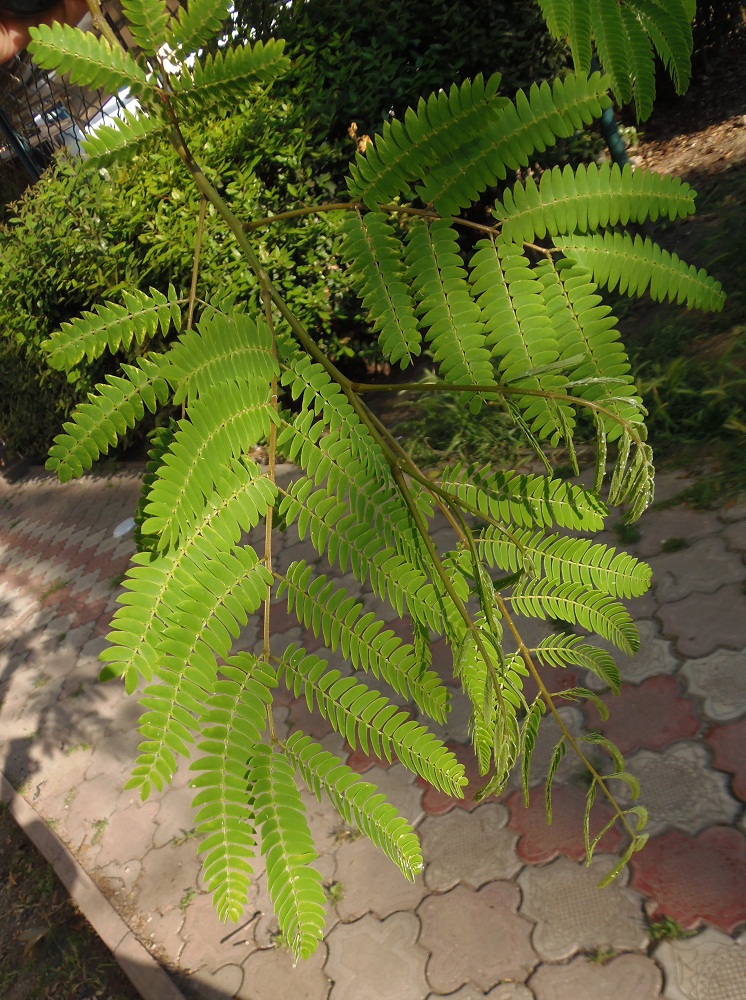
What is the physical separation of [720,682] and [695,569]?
64 cm

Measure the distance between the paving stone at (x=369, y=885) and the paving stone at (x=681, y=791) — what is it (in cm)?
90

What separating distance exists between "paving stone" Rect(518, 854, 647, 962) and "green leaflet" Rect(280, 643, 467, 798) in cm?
169

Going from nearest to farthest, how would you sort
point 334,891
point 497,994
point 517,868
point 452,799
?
point 497,994
point 517,868
point 334,891
point 452,799

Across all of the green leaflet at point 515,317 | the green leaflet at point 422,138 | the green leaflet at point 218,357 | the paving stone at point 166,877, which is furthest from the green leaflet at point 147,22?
the paving stone at point 166,877

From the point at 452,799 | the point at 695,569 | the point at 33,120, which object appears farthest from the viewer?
the point at 33,120

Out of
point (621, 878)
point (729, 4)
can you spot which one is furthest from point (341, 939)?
point (729, 4)

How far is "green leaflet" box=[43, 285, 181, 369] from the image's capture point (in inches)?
40.0

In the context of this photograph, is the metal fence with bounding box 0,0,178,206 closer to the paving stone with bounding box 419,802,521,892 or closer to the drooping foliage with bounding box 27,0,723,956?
the drooping foliage with bounding box 27,0,723,956

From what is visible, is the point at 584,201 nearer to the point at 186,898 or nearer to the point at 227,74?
the point at 227,74

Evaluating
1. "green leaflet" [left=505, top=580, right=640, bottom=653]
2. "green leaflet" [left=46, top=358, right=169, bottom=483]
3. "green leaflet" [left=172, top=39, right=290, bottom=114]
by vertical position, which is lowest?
"green leaflet" [left=505, top=580, right=640, bottom=653]

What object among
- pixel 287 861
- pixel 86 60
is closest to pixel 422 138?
pixel 86 60

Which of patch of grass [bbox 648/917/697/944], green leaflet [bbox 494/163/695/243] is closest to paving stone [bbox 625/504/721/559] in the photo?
patch of grass [bbox 648/917/697/944]

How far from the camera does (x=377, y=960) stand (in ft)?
8.48

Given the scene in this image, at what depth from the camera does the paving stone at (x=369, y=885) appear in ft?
9.00
